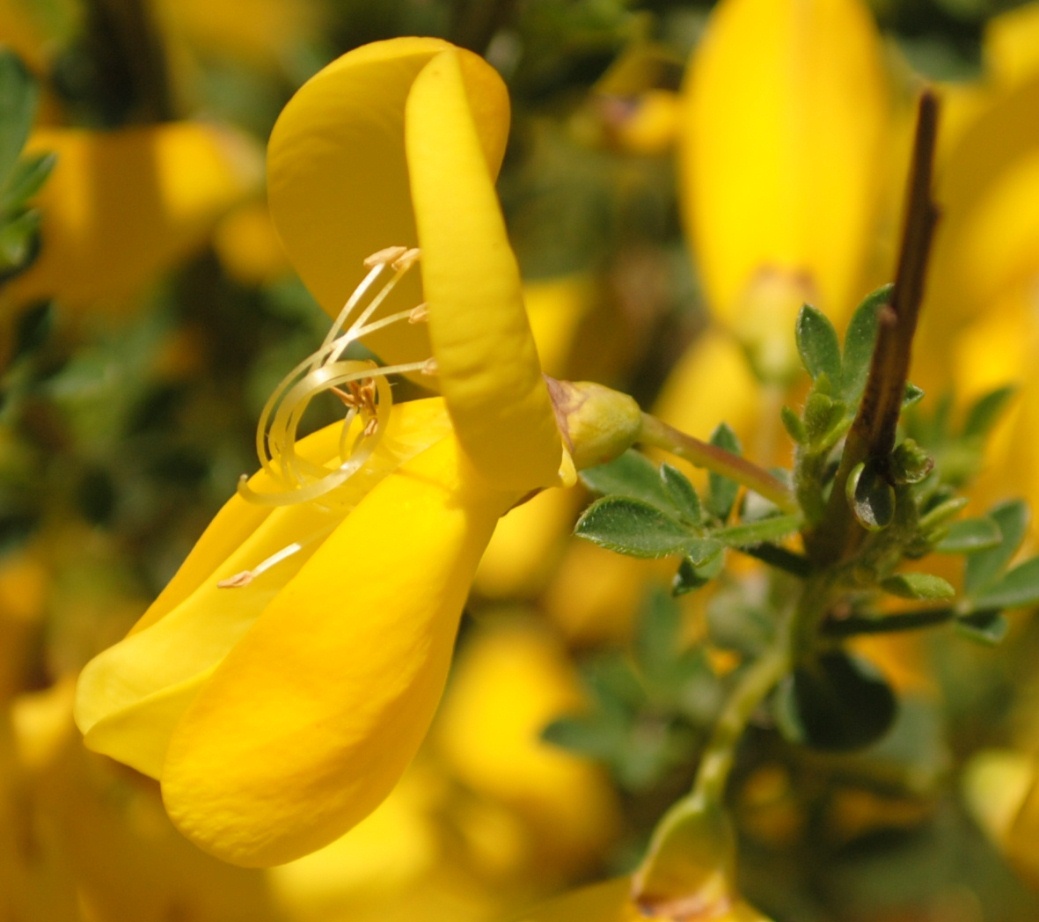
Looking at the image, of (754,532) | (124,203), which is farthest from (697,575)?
(124,203)

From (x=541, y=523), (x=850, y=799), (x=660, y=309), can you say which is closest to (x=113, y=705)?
(x=541, y=523)

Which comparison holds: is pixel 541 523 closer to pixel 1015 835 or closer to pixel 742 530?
pixel 1015 835

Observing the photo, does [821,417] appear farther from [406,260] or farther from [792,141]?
[792,141]

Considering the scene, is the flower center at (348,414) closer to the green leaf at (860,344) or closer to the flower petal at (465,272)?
the flower petal at (465,272)

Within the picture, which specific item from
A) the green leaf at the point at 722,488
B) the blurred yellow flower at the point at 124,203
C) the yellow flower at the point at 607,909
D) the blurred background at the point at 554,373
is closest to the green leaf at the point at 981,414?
the blurred background at the point at 554,373

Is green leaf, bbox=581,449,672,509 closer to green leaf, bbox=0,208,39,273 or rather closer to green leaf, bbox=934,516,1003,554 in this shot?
green leaf, bbox=934,516,1003,554
